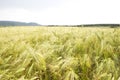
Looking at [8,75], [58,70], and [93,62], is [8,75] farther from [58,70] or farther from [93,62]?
[93,62]

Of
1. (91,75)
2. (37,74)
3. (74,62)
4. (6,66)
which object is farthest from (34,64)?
(91,75)

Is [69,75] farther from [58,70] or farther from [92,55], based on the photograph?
[92,55]

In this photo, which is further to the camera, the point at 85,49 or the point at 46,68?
the point at 85,49

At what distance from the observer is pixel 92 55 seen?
2.29 m

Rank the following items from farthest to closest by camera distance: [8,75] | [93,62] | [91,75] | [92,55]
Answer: [92,55] → [93,62] → [91,75] → [8,75]

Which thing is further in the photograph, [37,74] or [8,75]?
[37,74]

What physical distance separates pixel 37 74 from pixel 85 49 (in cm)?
78

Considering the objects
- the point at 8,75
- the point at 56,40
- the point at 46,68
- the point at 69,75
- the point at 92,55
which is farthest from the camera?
the point at 56,40

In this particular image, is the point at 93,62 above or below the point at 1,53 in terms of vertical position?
below

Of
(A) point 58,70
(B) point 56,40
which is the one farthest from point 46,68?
(B) point 56,40

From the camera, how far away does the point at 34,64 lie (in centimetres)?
177

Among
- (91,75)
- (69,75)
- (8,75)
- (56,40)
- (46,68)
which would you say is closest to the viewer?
(8,75)

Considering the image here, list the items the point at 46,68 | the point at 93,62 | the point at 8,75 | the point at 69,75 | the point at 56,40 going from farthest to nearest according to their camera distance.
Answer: the point at 56,40 < the point at 93,62 < the point at 46,68 < the point at 69,75 < the point at 8,75

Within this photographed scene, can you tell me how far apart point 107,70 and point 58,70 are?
1.38ft
